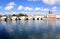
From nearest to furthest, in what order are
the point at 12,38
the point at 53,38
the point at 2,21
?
the point at 53,38 → the point at 12,38 → the point at 2,21

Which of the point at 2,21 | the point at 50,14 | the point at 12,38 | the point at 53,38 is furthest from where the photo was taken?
the point at 2,21

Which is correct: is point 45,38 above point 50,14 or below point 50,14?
below

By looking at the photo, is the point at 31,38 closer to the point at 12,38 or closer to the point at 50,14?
the point at 12,38

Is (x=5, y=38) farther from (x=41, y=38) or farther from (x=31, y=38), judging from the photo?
(x=41, y=38)

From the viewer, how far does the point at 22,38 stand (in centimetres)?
300

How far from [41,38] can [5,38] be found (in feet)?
3.03

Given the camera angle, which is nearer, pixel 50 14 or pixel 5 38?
pixel 5 38

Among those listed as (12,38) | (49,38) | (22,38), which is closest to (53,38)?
(49,38)

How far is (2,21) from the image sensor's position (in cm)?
711

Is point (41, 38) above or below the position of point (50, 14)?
below

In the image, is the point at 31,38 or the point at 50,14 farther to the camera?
the point at 50,14

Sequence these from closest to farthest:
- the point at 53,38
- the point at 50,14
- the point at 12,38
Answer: the point at 53,38 < the point at 12,38 < the point at 50,14

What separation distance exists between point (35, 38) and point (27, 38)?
202 millimetres

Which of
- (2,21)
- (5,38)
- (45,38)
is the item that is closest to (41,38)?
(45,38)
